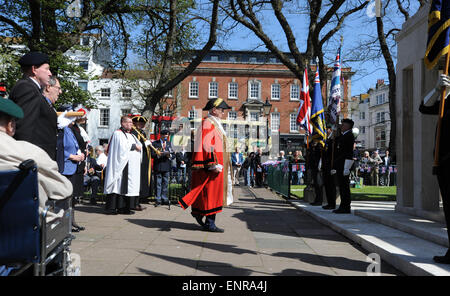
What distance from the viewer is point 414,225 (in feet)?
20.1

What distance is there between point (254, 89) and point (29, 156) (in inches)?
1994

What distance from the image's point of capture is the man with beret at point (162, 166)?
10.3m

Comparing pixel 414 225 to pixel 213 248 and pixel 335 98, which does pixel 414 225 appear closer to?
pixel 213 248

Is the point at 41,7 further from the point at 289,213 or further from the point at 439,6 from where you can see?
the point at 439,6

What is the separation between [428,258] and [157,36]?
14.0 metres

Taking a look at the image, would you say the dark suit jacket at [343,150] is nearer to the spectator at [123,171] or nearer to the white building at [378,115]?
the spectator at [123,171]

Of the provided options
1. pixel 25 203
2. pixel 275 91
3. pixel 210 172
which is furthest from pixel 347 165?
pixel 275 91

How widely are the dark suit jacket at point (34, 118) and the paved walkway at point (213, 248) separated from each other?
1.38m

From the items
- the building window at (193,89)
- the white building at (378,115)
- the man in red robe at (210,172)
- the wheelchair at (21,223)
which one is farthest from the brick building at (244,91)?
the wheelchair at (21,223)

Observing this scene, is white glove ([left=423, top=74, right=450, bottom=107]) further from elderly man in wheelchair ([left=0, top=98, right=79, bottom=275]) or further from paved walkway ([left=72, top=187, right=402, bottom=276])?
elderly man in wheelchair ([left=0, top=98, right=79, bottom=275])

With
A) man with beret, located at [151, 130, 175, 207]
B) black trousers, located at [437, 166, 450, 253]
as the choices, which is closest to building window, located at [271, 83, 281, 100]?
man with beret, located at [151, 130, 175, 207]

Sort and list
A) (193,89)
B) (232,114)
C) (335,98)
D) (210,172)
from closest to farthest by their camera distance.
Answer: (210,172) → (335,98) → (232,114) → (193,89)

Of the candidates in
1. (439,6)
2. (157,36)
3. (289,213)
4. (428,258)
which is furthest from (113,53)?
(428,258)

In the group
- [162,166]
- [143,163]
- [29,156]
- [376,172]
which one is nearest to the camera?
[29,156]
